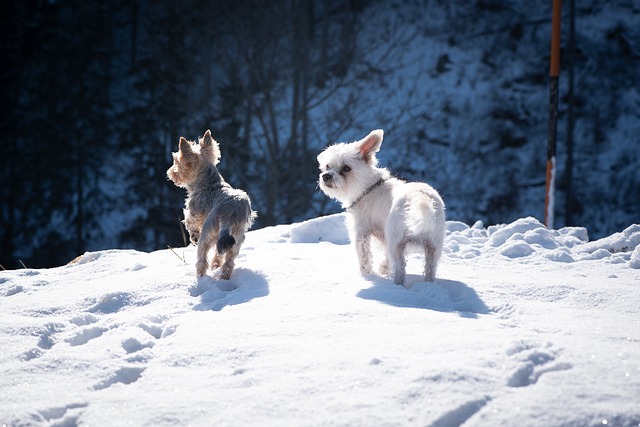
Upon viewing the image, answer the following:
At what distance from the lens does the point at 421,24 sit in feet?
63.7

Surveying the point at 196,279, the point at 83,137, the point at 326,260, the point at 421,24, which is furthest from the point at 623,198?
the point at 83,137

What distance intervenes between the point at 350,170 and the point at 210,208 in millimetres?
1391

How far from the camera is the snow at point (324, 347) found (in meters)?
2.50

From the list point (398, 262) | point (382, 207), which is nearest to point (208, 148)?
point (382, 207)

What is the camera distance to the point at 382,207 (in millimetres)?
5281

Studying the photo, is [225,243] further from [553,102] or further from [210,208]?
[553,102]

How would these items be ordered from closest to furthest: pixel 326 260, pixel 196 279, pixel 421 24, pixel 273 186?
pixel 196 279, pixel 326 260, pixel 273 186, pixel 421 24

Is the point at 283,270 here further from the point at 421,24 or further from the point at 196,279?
the point at 421,24

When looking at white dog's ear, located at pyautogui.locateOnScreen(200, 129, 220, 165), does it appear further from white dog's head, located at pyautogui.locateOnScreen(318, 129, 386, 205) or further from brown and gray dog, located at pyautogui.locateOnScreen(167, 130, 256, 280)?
white dog's head, located at pyautogui.locateOnScreen(318, 129, 386, 205)

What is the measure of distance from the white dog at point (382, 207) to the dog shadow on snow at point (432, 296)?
0.20 meters

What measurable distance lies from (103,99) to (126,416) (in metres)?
17.4

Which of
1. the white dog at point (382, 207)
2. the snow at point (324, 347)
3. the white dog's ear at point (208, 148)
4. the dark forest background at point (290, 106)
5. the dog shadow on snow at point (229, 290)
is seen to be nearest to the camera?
the snow at point (324, 347)

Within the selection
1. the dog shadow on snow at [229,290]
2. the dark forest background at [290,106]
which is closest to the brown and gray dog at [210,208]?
the dog shadow on snow at [229,290]

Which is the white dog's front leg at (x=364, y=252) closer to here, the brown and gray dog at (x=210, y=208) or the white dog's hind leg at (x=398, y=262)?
the white dog's hind leg at (x=398, y=262)
